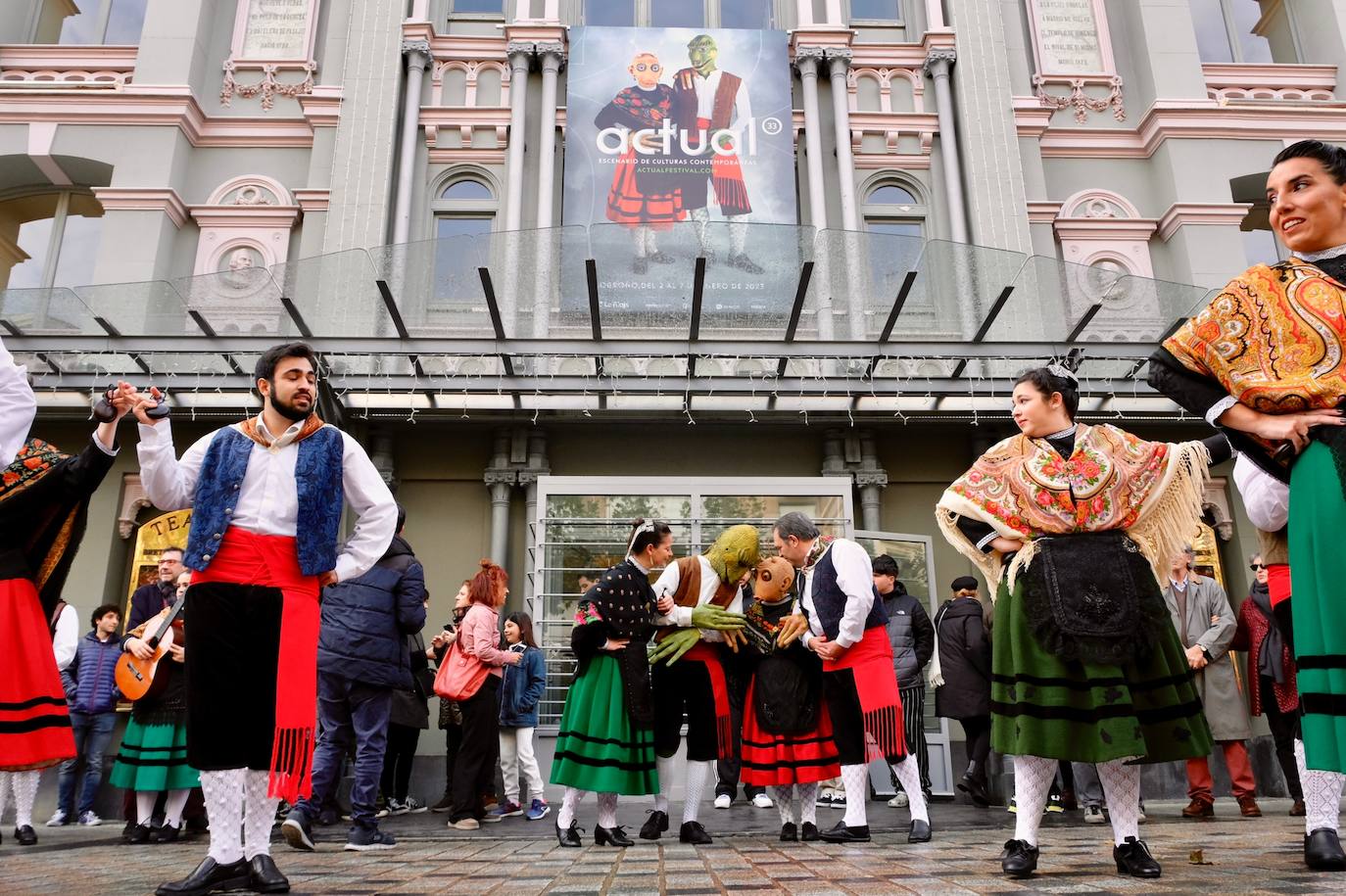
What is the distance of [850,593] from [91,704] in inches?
273

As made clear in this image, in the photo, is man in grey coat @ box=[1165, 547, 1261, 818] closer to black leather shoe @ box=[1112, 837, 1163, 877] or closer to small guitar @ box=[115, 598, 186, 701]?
black leather shoe @ box=[1112, 837, 1163, 877]

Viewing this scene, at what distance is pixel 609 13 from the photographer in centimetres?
1496

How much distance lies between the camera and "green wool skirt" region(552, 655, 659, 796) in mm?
5500

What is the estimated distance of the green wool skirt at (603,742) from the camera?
18.0ft

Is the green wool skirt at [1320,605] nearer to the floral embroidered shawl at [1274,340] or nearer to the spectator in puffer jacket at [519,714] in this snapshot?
the floral embroidered shawl at [1274,340]

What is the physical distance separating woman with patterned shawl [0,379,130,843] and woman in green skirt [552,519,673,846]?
2629 mm

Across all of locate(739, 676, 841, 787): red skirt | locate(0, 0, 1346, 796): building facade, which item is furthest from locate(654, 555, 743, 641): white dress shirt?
locate(0, 0, 1346, 796): building facade

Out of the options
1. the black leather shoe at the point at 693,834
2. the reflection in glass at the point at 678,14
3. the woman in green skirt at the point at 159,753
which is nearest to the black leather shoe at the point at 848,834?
the black leather shoe at the point at 693,834

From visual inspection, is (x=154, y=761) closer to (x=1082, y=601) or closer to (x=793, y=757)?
(x=793, y=757)

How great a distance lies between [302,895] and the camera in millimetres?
3416

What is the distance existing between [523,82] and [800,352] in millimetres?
6393

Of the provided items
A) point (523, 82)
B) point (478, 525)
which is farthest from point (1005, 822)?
point (523, 82)

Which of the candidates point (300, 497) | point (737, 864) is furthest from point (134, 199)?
point (737, 864)

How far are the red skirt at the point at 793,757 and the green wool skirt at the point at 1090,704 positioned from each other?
2.19 metres
